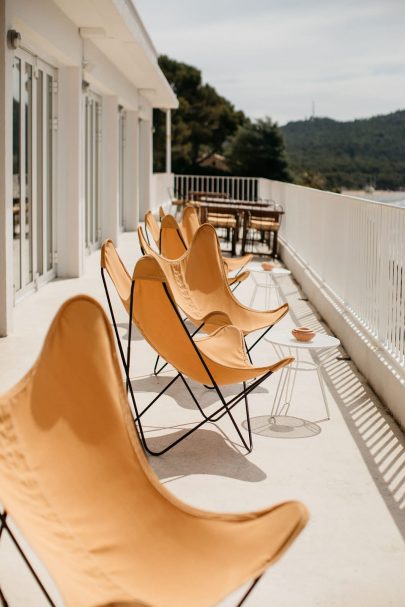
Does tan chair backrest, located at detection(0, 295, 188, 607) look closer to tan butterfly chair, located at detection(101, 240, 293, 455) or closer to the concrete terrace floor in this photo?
the concrete terrace floor

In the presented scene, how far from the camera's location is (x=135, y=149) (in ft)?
59.3

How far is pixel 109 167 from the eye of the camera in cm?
1429

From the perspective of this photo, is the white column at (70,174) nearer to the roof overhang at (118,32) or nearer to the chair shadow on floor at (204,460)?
the roof overhang at (118,32)

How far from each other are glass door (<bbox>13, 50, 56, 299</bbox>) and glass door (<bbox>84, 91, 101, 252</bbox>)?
2561 mm

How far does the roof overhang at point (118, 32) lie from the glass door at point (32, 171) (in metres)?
0.63

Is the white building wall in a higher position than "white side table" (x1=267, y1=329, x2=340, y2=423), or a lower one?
higher

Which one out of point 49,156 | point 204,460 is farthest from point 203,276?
point 49,156

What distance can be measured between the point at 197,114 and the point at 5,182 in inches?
1996

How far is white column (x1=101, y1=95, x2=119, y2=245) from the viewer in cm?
1418

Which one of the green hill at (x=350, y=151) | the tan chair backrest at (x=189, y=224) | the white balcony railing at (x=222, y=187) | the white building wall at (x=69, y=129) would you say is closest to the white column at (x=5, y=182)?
→ the white building wall at (x=69, y=129)

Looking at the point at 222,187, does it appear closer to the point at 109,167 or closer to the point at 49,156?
the point at 109,167

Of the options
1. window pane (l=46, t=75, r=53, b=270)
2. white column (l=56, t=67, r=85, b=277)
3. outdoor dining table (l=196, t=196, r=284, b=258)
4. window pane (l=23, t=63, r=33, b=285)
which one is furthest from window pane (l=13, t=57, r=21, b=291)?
outdoor dining table (l=196, t=196, r=284, b=258)

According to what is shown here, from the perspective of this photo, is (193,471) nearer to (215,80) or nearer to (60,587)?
(60,587)

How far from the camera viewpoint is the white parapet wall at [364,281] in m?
5.46
